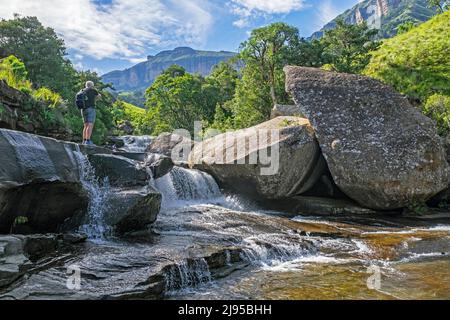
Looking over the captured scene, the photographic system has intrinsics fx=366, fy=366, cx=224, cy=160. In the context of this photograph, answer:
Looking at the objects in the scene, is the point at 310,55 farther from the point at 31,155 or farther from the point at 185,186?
the point at 31,155

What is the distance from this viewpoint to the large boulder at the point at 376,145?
15.8 m

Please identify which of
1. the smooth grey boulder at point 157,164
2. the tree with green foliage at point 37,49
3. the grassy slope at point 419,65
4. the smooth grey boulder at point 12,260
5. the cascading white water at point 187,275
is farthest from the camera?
the tree with green foliage at point 37,49

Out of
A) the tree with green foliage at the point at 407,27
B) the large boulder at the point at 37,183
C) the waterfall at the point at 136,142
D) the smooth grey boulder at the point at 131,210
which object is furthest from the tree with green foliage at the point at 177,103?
the large boulder at the point at 37,183

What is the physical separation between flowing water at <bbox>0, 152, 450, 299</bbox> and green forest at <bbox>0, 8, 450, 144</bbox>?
10045 millimetres

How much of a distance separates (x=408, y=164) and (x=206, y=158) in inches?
375

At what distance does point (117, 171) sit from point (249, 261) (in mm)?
5814

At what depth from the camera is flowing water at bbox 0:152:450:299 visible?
A: 24.1 ft

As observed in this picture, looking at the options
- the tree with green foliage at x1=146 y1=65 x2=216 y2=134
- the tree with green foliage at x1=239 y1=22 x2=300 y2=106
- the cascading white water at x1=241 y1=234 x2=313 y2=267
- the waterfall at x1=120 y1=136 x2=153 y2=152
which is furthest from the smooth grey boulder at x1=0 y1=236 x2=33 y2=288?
the tree with green foliage at x1=146 y1=65 x2=216 y2=134

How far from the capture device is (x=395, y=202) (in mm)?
16234

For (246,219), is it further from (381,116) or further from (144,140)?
(144,140)

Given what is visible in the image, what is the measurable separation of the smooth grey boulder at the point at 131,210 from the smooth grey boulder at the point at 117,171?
0.65 meters

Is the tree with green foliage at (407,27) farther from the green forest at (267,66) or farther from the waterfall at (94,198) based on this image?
the waterfall at (94,198)

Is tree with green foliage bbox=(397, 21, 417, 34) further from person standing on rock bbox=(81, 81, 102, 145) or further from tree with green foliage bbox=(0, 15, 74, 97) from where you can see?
tree with green foliage bbox=(0, 15, 74, 97)

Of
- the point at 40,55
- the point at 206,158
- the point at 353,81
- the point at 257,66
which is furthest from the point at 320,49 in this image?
the point at 40,55
